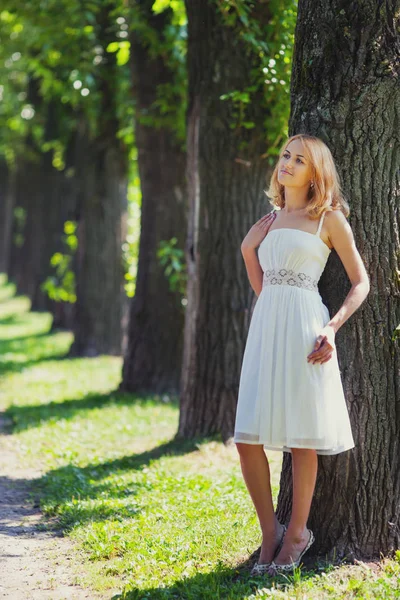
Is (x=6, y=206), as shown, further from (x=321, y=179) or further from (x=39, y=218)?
(x=321, y=179)

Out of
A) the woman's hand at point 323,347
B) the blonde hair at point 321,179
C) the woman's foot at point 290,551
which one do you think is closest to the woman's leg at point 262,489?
the woman's foot at point 290,551

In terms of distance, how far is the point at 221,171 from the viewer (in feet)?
27.4

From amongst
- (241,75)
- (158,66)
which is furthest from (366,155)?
(158,66)

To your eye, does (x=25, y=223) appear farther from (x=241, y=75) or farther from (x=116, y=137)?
(x=241, y=75)

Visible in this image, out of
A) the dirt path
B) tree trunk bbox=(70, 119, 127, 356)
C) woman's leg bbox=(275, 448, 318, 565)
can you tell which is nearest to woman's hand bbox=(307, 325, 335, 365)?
woman's leg bbox=(275, 448, 318, 565)

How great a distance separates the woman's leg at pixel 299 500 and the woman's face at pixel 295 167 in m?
1.42

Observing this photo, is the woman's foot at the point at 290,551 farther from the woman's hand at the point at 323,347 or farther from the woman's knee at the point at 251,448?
the woman's hand at the point at 323,347

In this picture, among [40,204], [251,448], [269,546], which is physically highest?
[40,204]

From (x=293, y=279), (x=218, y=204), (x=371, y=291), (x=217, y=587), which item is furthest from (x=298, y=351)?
(x=218, y=204)

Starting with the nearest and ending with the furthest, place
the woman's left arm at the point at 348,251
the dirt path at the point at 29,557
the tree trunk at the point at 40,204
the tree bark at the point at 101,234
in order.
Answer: the woman's left arm at the point at 348,251 < the dirt path at the point at 29,557 < the tree bark at the point at 101,234 < the tree trunk at the point at 40,204

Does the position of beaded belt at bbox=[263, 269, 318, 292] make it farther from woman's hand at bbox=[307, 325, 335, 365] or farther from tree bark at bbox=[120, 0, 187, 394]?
tree bark at bbox=[120, 0, 187, 394]

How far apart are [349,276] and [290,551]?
4.87 feet

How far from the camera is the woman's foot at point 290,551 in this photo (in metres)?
4.63

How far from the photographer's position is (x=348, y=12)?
480 cm
